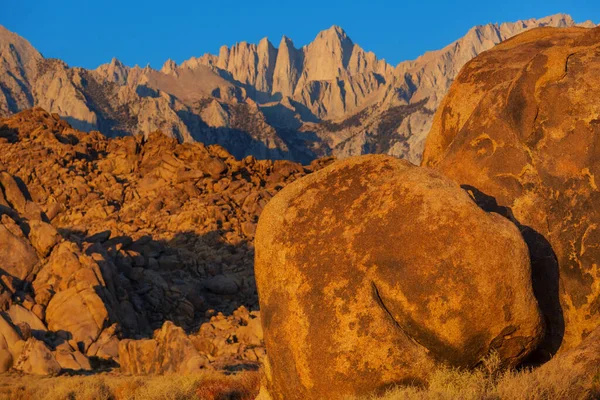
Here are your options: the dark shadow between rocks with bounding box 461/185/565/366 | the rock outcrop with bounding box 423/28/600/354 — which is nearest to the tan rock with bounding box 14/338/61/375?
the rock outcrop with bounding box 423/28/600/354

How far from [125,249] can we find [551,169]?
98.4 ft

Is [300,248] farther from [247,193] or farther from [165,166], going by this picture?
[165,166]

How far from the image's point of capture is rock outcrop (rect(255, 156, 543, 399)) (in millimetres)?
6562

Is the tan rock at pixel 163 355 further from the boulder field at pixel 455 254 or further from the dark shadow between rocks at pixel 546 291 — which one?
the dark shadow between rocks at pixel 546 291

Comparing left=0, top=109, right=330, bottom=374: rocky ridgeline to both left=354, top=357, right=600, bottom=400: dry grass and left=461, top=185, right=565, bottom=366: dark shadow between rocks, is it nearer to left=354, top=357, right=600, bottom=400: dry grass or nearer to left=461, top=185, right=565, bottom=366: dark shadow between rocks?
left=461, top=185, right=565, bottom=366: dark shadow between rocks

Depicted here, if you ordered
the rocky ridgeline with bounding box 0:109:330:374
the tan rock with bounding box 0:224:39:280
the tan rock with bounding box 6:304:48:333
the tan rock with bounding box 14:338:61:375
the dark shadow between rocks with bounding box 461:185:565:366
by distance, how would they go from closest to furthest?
the dark shadow between rocks with bounding box 461:185:565:366 → the tan rock with bounding box 14:338:61:375 → the rocky ridgeline with bounding box 0:109:330:374 → the tan rock with bounding box 6:304:48:333 → the tan rock with bounding box 0:224:39:280

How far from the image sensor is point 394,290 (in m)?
6.79

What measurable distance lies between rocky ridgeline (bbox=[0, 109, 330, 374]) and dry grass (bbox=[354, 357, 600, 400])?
1236 cm

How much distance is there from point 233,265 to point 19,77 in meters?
177

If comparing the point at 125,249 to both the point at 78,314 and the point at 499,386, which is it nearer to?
the point at 78,314

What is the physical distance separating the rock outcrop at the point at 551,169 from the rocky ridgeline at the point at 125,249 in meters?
11.9

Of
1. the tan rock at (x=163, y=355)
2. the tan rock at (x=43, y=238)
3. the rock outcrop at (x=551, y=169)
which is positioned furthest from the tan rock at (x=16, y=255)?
the rock outcrop at (x=551, y=169)

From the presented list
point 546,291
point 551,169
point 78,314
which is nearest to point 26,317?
point 78,314

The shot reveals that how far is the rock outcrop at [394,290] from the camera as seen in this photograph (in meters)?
6.56
